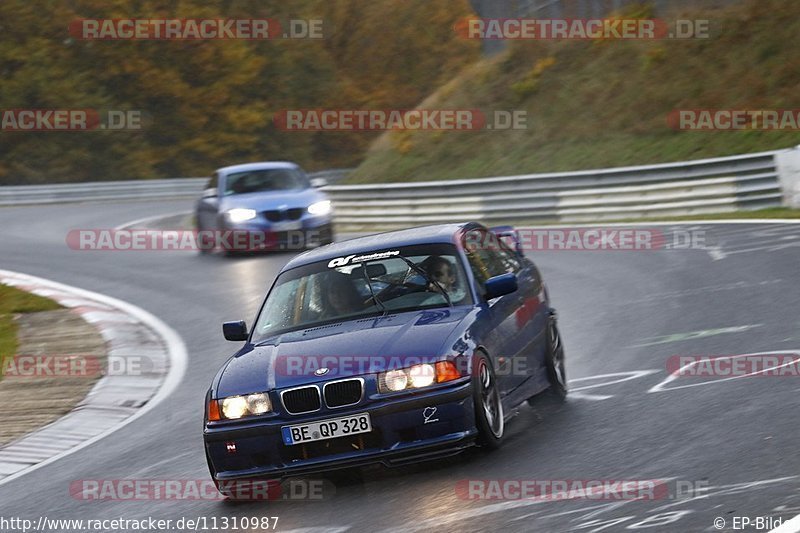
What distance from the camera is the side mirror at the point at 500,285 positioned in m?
8.37

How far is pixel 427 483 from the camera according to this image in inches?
287

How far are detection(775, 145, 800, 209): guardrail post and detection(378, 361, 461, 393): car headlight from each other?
1565cm

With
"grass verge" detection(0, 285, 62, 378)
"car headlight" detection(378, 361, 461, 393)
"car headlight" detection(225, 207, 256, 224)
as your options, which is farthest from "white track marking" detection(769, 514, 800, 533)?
"car headlight" detection(225, 207, 256, 224)

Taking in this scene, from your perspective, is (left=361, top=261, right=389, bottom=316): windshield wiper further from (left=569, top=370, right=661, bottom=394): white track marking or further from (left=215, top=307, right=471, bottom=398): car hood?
(left=569, top=370, right=661, bottom=394): white track marking

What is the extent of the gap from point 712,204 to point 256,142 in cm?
4411

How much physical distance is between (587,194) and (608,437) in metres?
18.5

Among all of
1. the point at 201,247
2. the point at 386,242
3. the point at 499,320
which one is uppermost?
the point at 386,242

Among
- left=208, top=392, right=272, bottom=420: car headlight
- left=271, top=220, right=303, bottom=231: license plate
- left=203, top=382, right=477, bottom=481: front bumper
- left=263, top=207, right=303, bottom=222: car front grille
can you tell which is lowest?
left=271, top=220, right=303, bottom=231: license plate

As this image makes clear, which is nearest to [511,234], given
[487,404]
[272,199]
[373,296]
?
[373,296]

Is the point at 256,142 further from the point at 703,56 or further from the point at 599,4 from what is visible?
the point at 703,56

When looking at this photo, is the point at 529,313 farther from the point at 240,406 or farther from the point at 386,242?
the point at 240,406

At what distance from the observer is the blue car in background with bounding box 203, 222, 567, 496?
7.32 m

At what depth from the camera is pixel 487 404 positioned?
7.67 meters

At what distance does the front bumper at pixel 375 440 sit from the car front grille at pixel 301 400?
0.16ft
